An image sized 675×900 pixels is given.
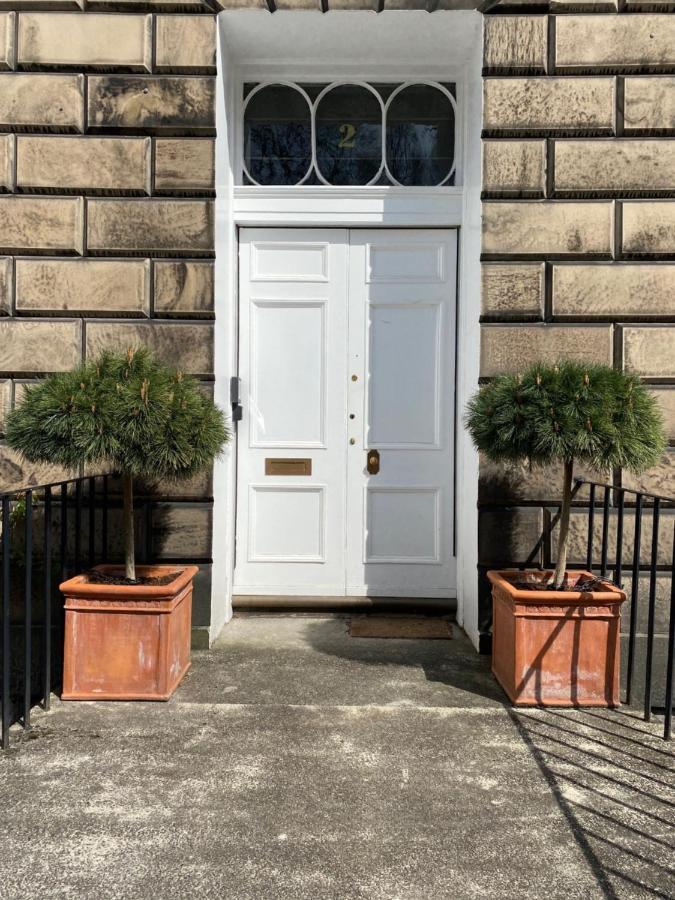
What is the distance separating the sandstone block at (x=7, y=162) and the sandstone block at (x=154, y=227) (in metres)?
0.60

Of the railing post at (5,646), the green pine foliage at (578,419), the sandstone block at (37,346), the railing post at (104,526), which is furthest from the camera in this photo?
the sandstone block at (37,346)

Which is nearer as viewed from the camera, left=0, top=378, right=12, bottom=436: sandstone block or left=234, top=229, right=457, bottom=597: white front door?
left=0, top=378, right=12, bottom=436: sandstone block

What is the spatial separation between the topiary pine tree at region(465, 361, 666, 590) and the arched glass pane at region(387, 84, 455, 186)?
2195 millimetres

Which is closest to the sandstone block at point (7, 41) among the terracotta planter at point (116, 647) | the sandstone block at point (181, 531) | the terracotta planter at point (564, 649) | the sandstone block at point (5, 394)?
the sandstone block at point (5, 394)

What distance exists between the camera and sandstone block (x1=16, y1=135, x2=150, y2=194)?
4574 mm

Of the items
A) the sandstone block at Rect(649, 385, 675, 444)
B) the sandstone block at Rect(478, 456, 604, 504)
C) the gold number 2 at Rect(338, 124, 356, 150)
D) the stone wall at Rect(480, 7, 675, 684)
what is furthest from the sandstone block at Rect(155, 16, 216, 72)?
the sandstone block at Rect(649, 385, 675, 444)

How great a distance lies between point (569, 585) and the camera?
3.97 meters

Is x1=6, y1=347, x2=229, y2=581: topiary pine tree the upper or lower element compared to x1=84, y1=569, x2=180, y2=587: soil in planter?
upper

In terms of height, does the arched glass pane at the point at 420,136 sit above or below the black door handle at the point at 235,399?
above

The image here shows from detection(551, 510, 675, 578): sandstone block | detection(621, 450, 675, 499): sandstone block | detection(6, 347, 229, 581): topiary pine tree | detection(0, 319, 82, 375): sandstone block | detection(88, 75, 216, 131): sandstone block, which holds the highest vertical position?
detection(88, 75, 216, 131): sandstone block

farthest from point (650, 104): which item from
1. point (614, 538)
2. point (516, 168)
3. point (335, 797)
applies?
point (335, 797)

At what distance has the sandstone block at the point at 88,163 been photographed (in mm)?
4574

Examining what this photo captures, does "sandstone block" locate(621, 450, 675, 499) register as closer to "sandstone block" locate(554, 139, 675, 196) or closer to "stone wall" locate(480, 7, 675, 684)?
"stone wall" locate(480, 7, 675, 684)

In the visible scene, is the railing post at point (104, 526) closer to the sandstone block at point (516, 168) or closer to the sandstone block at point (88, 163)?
the sandstone block at point (88, 163)
